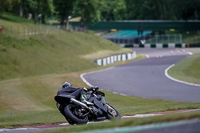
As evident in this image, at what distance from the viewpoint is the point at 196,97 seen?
21.2m

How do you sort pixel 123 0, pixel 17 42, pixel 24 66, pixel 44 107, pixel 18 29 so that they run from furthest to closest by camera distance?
pixel 123 0 < pixel 18 29 < pixel 17 42 < pixel 24 66 < pixel 44 107

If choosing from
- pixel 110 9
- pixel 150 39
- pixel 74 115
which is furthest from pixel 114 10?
pixel 74 115

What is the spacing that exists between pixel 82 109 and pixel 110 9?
12289cm

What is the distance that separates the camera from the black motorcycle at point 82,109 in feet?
35.8

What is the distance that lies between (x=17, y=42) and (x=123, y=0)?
8711 cm

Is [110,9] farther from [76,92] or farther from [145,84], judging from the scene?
[76,92]

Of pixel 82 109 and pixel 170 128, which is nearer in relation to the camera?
pixel 170 128

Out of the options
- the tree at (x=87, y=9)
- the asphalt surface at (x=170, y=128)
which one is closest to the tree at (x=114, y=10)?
the tree at (x=87, y=9)

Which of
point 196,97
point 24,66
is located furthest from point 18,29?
Result: point 196,97

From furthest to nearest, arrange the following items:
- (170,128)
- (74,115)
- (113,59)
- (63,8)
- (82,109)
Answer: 1. (63,8)
2. (113,59)
3. (82,109)
4. (74,115)
5. (170,128)

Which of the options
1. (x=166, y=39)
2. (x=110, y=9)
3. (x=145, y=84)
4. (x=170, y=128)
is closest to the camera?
(x=170, y=128)

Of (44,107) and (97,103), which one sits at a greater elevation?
(97,103)

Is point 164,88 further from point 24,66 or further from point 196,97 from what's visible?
point 24,66

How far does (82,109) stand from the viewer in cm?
1112
